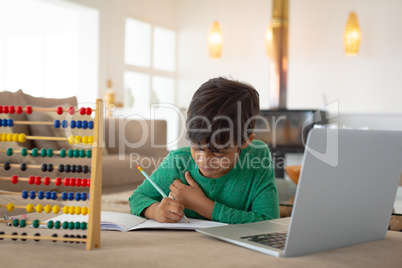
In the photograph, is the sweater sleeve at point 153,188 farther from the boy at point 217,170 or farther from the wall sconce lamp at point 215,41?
the wall sconce lamp at point 215,41

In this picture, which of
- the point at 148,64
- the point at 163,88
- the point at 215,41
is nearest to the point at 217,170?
the point at 215,41

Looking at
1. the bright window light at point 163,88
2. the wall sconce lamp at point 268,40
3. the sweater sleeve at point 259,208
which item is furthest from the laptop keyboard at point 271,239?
the bright window light at point 163,88

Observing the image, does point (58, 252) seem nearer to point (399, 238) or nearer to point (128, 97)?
point (399, 238)

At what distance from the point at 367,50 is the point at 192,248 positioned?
230 inches

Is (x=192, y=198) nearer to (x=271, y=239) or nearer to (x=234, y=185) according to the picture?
(x=234, y=185)

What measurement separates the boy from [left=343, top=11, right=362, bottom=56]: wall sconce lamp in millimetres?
4954

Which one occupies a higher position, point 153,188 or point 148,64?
point 148,64

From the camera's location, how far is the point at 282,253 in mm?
894

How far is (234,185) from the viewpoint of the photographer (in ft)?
4.82

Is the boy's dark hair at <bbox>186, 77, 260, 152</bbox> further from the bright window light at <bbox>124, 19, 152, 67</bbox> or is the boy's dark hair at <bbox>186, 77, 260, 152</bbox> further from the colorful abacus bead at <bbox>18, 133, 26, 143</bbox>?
the bright window light at <bbox>124, 19, 152, 67</bbox>

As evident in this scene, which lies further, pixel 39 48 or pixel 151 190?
pixel 39 48

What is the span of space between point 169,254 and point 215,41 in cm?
623

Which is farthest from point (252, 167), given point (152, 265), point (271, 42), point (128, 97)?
point (128, 97)

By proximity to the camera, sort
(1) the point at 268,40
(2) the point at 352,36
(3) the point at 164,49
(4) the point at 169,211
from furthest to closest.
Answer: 1. (3) the point at 164,49
2. (1) the point at 268,40
3. (2) the point at 352,36
4. (4) the point at 169,211
